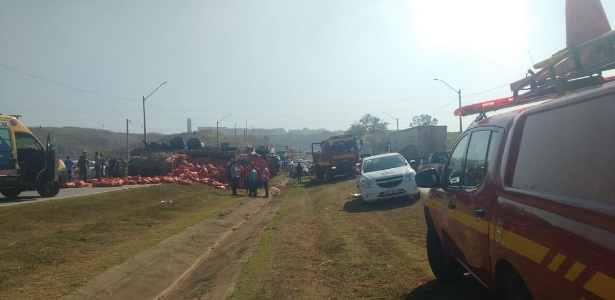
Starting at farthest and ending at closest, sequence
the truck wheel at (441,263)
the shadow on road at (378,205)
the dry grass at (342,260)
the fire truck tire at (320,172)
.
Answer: the fire truck tire at (320,172) → the shadow on road at (378,205) → the dry grass at (342,260) → the truck wheel at (441,263)

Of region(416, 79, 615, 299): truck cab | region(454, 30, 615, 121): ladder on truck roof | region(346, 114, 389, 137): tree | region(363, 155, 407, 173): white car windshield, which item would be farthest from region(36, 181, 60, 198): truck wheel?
region(346, 114, 389, 137): tree

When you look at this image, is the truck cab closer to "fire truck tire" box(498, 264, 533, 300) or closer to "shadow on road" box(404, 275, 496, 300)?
"fire truck tire" box(498, 264, 533, 300)

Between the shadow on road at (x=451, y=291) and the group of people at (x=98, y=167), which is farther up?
the group of people at (x=98, y=167)

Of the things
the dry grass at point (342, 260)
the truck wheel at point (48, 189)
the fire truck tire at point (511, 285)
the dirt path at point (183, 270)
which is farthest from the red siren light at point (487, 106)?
the truck wheel at point (48, 189)

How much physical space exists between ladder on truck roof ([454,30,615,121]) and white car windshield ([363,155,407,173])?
429 inches

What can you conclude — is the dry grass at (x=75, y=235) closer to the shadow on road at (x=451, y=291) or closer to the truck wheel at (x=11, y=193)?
the truck wheel at (x=11, y=193)

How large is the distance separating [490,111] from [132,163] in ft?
106

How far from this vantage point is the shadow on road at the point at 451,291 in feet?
20.3

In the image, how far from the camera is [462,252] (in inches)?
213

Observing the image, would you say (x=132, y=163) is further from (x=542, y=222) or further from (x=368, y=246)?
(x=542, y=222)

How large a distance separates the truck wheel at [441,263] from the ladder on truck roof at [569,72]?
1612mm

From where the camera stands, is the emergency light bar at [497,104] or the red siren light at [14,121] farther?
the red siren light at [14,121]

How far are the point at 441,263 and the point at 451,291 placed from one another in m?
0.38

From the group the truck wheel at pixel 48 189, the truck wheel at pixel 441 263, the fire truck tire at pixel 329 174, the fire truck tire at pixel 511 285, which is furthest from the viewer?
the fire truck tire at pixel 329 174
